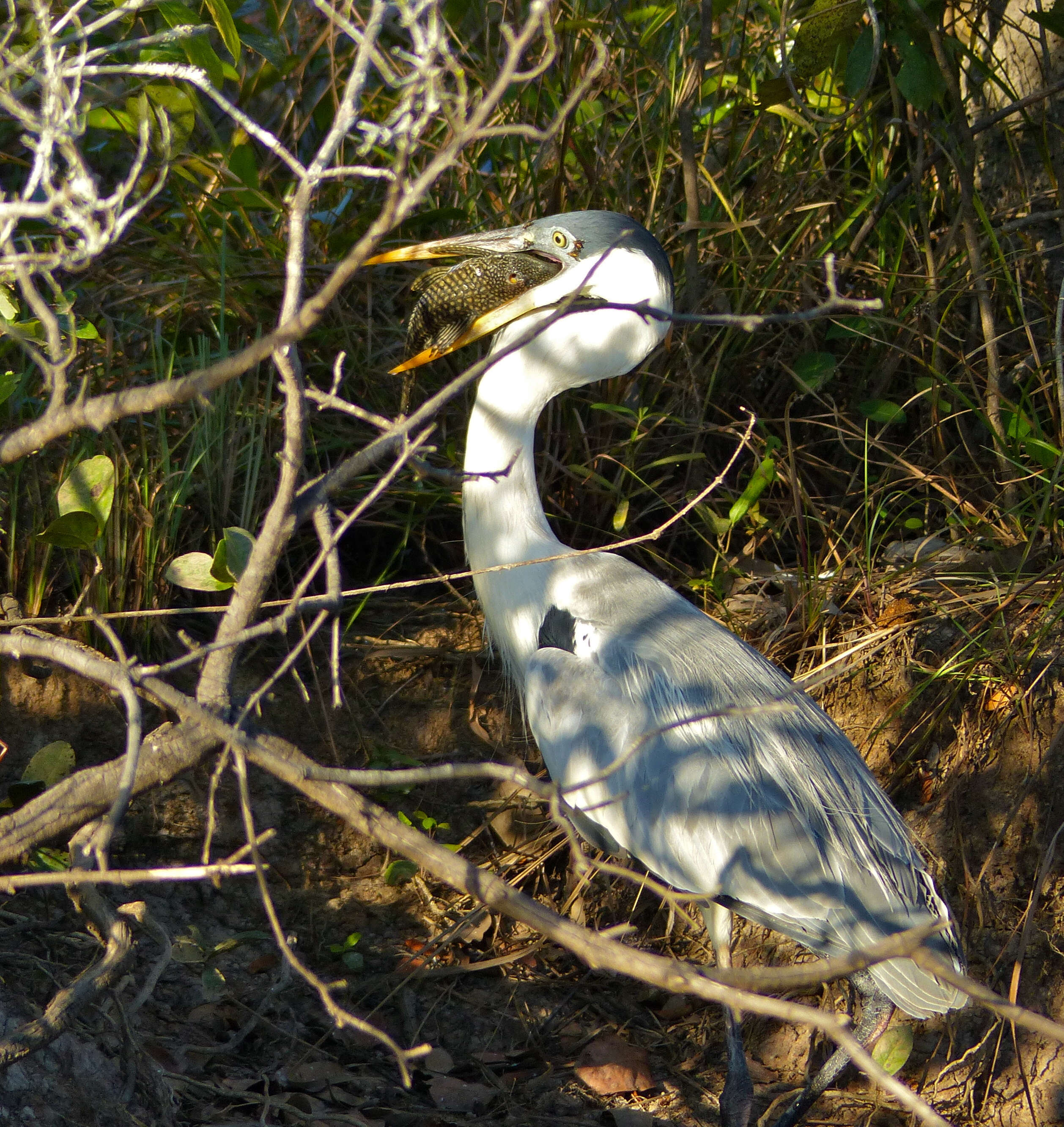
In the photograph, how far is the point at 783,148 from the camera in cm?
353

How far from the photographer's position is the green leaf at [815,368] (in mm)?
3250

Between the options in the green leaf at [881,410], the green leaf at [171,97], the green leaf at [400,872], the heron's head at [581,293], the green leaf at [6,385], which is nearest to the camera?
the green leaf at [6,385]

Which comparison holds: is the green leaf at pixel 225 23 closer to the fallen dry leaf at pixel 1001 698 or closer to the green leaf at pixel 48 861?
the green leaf at pixel 48 861

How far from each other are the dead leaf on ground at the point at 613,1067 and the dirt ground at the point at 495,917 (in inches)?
0.9

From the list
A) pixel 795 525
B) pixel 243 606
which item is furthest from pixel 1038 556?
pixel 243 606

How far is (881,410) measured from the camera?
10.5ft

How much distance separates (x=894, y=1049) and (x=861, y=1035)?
12.5 inches

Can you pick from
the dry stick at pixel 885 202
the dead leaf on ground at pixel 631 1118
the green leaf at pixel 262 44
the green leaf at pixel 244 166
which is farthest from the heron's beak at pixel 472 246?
the dead leaf on ground at pixel 631 1118

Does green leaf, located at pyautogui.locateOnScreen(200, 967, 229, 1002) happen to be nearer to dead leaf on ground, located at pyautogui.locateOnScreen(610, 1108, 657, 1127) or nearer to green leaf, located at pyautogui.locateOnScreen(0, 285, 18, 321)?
dead leaf on ground, located at pyautogui.locateOnScreen(610, 1108, 657, 1127)

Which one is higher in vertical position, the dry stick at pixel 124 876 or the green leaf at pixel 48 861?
the dry stick at pixel 124 876

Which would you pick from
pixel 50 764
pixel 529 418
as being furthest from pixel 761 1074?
pixel 50 764

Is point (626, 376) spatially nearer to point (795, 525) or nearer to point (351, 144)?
point (795, 525)

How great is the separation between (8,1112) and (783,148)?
315 centimetres

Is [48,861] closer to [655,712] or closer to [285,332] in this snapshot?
[655,712]
